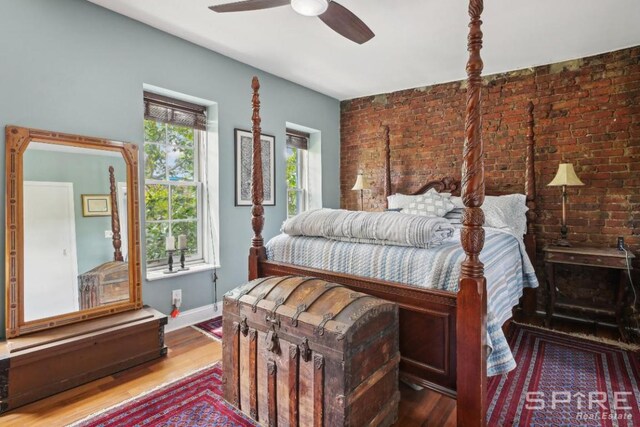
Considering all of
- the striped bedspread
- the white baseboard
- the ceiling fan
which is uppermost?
the ceiling fan

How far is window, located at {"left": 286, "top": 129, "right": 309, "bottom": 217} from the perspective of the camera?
14.9 ft

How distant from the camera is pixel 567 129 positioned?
3.45 metres

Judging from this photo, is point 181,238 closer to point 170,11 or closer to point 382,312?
point 170,11

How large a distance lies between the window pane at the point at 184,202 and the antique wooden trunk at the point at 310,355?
1638 millimetres

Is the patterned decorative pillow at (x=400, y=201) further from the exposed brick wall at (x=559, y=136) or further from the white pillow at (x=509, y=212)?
the white pillow at (x=509, y=212)

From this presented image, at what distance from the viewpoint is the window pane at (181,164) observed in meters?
3.25

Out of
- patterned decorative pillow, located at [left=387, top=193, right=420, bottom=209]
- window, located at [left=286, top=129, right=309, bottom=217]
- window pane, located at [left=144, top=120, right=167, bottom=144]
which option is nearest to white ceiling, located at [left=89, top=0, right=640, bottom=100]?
window pane, located at [left=144, top=120, right=167, bottom=144]

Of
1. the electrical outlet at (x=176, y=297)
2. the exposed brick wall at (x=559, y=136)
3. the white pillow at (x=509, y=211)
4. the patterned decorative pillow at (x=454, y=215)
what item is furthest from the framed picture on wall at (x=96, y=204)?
the exposed brick wall at (x=559, y=136)

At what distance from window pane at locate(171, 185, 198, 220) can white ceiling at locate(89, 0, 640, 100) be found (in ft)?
4.51

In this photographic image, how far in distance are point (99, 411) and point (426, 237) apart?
2.07 m

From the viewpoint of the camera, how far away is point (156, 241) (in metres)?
3.11

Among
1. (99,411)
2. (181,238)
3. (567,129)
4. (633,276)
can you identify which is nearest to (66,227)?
(181,238)

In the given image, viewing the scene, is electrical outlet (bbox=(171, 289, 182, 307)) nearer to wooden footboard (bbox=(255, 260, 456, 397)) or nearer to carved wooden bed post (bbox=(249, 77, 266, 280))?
carved wooden bed post (bbox=(249, 77, 266, 280))

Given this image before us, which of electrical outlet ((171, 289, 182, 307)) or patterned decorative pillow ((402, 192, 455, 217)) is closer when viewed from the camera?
electrical outlet ((171, 289, 182, 307))
